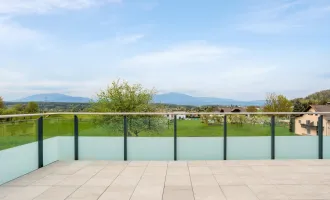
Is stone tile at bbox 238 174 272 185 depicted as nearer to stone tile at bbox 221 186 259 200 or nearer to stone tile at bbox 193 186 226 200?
stone tile at bbox 221 186 259 200

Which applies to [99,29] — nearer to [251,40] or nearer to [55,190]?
[251,40]

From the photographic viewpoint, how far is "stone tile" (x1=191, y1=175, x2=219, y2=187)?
15.4 ft

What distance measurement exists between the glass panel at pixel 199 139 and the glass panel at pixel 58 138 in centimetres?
226

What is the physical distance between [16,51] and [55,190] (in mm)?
21016

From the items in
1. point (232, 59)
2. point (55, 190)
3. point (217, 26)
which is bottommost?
point (55, 190)

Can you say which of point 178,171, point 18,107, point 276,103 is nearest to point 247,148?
point 178,171

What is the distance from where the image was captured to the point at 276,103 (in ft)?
149

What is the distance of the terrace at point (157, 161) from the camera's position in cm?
439

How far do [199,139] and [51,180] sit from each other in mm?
3027

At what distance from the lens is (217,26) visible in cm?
Result: 1803

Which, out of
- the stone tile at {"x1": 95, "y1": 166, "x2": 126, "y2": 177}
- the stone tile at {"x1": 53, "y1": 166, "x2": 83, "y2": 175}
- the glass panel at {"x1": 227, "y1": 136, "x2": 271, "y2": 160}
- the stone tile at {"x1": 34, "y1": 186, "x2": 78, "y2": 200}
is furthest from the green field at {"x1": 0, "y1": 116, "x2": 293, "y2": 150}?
the stone tile at {"x1": 34, "y1": 186, "x2": 78, "y2": 200}

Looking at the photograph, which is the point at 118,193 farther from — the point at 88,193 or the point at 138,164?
the point at 138,164

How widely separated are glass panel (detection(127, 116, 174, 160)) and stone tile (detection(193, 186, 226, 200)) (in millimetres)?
→ 2310

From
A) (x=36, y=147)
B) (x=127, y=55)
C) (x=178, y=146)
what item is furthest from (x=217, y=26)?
(x=36, y=147)
